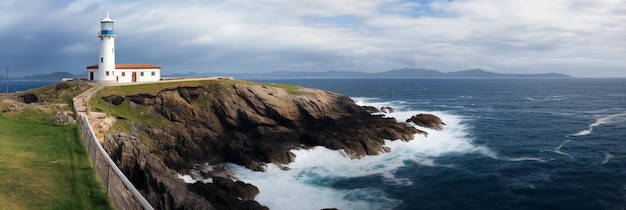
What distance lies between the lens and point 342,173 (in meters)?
43.4

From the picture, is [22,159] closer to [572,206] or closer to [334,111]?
[572,206]

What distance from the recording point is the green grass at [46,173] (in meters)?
15.9

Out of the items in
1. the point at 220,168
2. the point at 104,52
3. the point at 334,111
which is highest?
the point at 104,52

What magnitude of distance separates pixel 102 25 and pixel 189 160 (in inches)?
1024

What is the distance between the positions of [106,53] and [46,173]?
1776 inches

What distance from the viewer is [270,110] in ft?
187

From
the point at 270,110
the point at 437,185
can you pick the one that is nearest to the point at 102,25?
the point at 270,110

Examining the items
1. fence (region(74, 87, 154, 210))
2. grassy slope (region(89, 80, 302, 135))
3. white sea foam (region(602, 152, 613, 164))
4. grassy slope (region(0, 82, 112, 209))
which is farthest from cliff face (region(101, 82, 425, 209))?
white sea foam (region(602, 152, 613, 164))

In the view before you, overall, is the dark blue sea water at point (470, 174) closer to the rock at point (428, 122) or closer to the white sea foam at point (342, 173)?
the white sea foam at point (342, 173)

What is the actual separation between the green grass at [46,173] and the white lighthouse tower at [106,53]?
104ft

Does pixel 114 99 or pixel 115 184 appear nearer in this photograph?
pixel 115 184

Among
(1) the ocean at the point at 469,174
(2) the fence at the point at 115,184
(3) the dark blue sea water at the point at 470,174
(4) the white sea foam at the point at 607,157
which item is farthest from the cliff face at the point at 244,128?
(4) the white sea foam at the point at 607,157

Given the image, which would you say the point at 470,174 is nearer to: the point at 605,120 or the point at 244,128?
the point at 244,128

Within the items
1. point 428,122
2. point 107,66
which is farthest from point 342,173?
point 107,66
